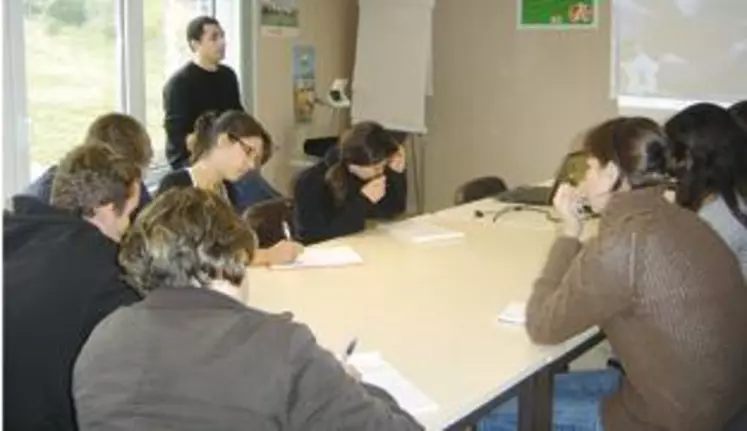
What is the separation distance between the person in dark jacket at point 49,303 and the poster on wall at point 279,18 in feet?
12.5

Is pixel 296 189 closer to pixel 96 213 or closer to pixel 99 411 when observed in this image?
pixel 96 213

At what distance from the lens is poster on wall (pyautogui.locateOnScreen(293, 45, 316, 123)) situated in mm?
6055

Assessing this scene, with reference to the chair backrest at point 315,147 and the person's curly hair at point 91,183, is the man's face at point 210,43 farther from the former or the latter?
the person's curly hair at point 91,183

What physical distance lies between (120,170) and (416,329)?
0.79 metres

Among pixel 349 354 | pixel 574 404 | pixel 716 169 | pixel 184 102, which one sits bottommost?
pixel 574 404

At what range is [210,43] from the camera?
16.7ft

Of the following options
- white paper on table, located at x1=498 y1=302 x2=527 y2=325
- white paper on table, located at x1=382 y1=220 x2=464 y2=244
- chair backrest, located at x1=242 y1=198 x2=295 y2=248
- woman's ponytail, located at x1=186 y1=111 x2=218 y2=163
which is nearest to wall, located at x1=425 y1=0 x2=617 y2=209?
white paper on table, located at x1=382 y1=220 x2=464 y2=244

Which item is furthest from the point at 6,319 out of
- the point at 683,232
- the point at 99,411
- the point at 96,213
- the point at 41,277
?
the point at 683,232

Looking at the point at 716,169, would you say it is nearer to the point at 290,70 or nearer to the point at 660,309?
the point at 660,309

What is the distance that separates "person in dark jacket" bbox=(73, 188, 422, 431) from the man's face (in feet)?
11.9

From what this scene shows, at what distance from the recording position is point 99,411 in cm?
151

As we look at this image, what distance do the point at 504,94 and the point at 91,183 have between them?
4.46m

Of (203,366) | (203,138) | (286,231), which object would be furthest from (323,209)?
(203,366)

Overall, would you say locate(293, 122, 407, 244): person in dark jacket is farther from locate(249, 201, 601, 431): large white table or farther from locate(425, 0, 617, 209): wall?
→ locate(425, 0, 617, 209): wall
